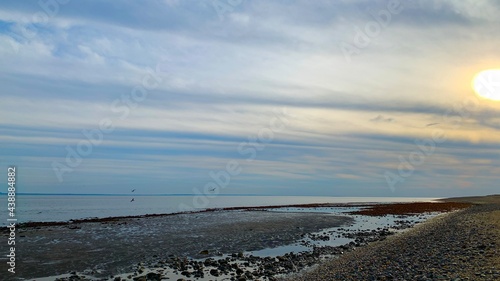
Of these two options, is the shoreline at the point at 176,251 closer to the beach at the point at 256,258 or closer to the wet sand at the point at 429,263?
the beach at the point at 256,258

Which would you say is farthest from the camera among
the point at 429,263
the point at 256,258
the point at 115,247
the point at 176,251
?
the point at 115,247

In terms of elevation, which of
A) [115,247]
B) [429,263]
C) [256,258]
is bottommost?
[115,247]

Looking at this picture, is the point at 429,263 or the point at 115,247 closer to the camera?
the point at 429,263

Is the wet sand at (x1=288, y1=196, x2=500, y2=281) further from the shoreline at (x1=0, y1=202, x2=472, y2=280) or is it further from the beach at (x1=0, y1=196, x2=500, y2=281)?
the shoreline at (x1=0, y1=202, x2=472, y2=280)

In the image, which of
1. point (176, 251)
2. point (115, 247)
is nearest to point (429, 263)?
point (176, 251)

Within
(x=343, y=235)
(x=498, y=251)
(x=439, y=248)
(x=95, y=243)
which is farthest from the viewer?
(x=343, y=235)

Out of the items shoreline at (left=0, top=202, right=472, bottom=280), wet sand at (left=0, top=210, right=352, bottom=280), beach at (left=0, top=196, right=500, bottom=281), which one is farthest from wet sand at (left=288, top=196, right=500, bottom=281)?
wet sand at (left=0, top=210, right=352, bottom=280)

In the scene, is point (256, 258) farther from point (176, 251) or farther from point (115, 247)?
point (115, 247)

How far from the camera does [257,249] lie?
95.8ft

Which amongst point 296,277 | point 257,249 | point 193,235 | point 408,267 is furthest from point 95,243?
point 408,267

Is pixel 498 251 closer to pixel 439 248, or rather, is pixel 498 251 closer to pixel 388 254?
pixel 439 248

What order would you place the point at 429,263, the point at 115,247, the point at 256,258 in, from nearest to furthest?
the point at 429,263 → the point at 256,258 → the point at 115,247

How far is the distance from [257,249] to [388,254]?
1132 cm

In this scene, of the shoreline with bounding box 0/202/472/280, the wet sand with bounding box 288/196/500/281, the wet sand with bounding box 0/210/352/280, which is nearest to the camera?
the wet sand with bounding box 288/196/500/281
